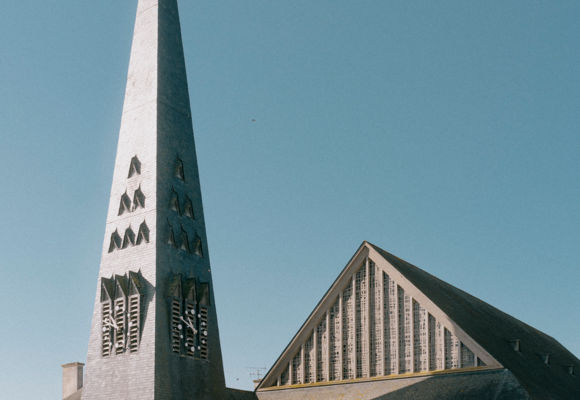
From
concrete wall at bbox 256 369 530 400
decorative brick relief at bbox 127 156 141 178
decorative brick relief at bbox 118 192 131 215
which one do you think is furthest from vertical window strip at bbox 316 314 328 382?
decorative brick relief at bbox 127 156 141 178

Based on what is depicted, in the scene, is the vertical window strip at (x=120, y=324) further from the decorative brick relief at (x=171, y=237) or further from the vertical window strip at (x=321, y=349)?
the vertical window strip at (x=321, y=349)

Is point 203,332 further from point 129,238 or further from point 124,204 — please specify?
point 124,204

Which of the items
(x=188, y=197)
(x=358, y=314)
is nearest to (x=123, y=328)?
(x=188, y=197)

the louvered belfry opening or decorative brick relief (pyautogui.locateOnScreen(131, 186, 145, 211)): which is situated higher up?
decorative brick relief (pyautogui.locateOnScreen(131, 186, 145, 211))

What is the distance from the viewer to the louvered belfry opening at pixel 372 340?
107 ft

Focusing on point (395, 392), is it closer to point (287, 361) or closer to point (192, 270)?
point (287, 361)

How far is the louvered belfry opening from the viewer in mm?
32500

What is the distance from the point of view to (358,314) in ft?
116

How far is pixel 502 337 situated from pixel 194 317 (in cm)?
1494

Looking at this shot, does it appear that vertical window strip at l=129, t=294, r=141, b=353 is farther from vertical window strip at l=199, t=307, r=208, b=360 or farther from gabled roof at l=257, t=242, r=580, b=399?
gabled roof at l=257, t=242, r=580, b=399

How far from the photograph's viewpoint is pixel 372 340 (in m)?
34.5

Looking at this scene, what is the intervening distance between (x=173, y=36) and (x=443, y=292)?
18552 millimetres

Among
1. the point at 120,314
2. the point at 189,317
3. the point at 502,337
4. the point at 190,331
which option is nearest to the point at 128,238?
the point at 120,314

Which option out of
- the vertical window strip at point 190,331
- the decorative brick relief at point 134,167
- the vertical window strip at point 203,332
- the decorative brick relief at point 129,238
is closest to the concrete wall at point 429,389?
the vertical window strip at point 203,332
